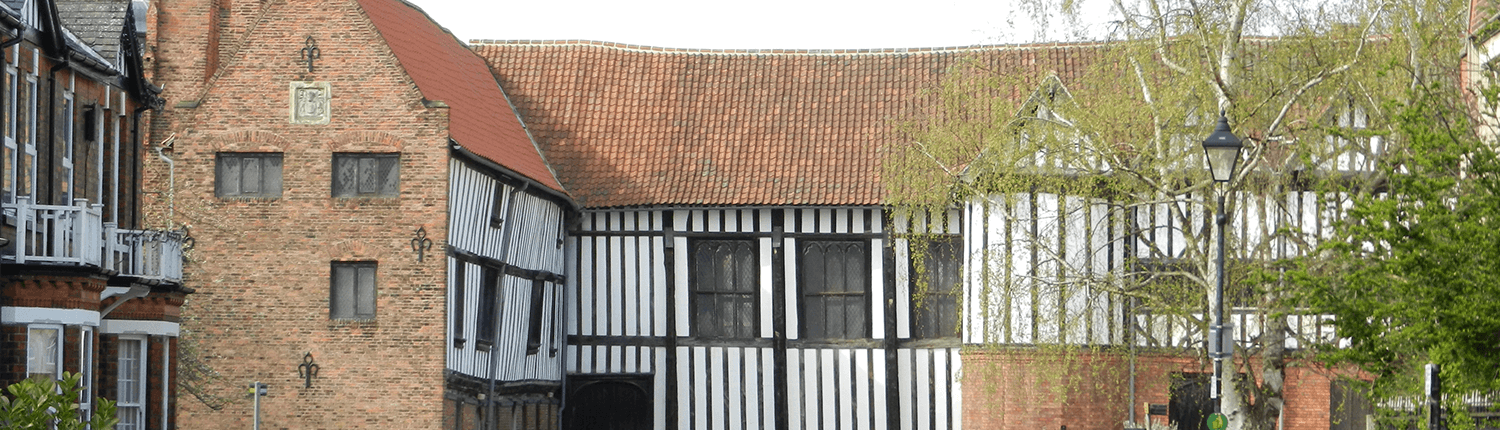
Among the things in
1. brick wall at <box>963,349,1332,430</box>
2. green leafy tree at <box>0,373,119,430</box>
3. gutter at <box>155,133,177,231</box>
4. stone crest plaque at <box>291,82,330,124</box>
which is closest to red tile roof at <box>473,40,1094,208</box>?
brick wall at <box>963,349,1332,430</box>

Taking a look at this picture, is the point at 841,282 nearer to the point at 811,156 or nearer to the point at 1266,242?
the point at 811,156

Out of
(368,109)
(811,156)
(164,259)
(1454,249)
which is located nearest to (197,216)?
(368,109)

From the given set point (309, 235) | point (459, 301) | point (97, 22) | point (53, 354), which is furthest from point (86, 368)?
point (459, 301)

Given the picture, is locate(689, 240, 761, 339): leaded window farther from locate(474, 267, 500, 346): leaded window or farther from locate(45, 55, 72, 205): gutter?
locate(45, 55, 72, 205): gutter

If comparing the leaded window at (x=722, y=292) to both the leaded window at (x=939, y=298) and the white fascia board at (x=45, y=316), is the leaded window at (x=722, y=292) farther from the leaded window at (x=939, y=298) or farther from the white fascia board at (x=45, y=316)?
the white fascia board at (x=45, y=316)

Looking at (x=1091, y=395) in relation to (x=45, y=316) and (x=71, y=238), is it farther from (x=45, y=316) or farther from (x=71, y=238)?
(x=45, y=316)

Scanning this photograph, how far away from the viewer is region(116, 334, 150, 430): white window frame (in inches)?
838

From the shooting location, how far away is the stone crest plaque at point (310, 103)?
26.7 m

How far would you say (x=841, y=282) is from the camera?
32.3 meters

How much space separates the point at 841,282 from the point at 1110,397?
248 inches

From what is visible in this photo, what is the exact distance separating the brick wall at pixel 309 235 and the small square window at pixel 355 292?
0.67 ft

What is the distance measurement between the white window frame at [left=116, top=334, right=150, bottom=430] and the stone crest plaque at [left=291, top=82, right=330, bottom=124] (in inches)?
222

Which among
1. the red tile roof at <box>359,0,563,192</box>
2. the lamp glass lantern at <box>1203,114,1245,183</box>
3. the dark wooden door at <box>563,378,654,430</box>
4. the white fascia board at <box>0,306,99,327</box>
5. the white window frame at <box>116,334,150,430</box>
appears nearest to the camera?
the white fascia board at <box>0,306,99,327</box>

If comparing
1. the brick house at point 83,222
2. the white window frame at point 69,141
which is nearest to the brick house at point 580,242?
the brick house at point 83,222
